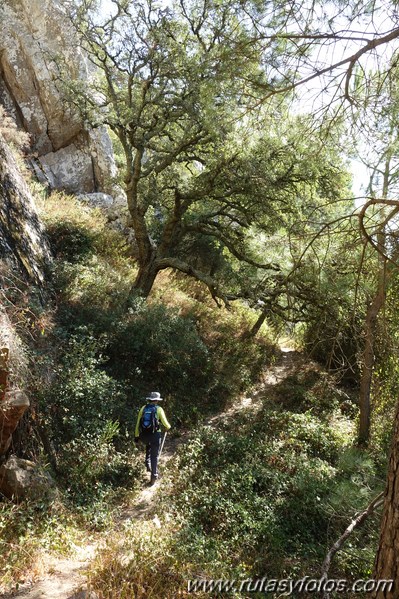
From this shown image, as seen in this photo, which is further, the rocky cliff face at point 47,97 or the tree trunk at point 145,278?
the rocky cliff face at point 47,97

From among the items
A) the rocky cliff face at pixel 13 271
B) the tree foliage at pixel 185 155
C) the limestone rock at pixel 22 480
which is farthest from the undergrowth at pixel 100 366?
the tree foliage at pixel 185 155

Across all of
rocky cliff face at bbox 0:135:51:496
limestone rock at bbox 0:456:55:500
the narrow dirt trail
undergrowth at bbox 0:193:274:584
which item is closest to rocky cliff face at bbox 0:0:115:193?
undergrowth at bbox 0:193:274:584

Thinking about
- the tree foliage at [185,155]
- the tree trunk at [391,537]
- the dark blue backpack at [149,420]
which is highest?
the tree foliage at [185,155]

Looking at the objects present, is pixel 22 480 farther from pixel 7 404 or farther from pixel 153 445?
pixel 153 445

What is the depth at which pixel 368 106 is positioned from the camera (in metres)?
3.97

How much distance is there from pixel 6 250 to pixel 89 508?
17.0 ft

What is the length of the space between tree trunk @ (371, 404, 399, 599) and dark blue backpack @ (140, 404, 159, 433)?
198 inches

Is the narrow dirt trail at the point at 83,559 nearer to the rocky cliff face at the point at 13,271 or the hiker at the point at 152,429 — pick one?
the hiker at the point at 152,429

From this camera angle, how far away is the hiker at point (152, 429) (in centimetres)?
686

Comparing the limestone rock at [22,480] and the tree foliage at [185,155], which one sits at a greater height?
the tree foliage at [185,155]

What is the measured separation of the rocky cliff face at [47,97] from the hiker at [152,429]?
41.8ft

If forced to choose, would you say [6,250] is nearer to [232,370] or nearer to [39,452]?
[39,452]

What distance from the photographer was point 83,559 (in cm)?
445

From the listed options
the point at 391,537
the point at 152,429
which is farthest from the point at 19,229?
the point at 391,537
